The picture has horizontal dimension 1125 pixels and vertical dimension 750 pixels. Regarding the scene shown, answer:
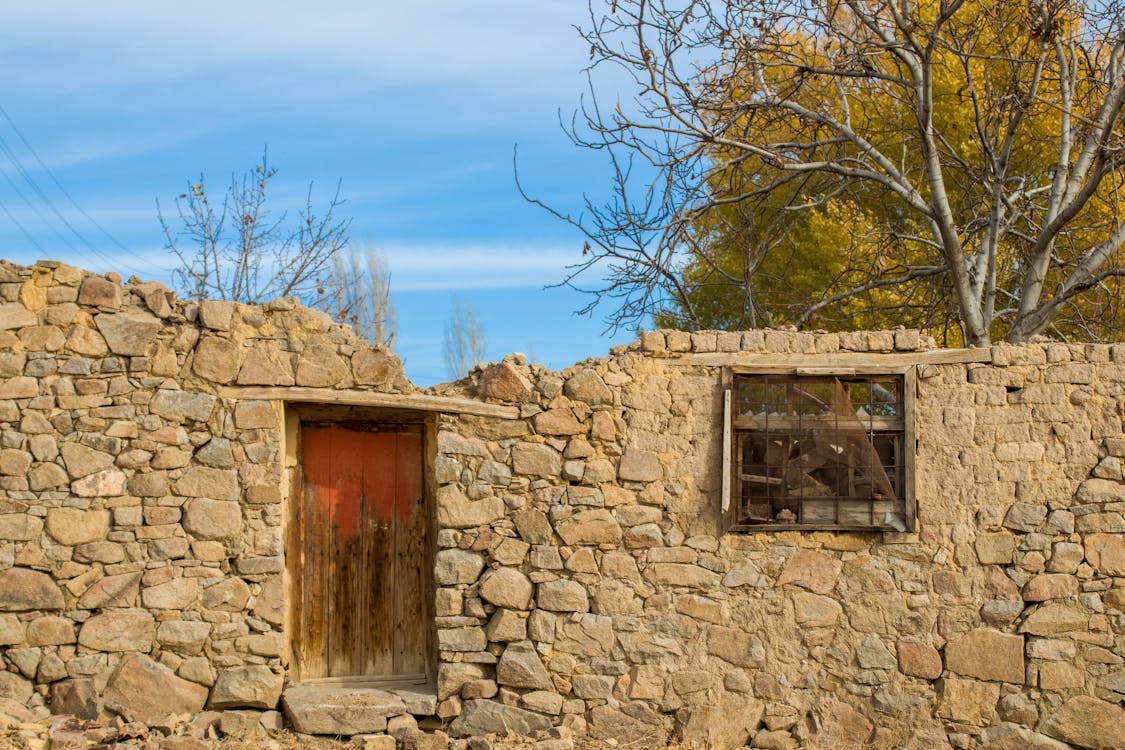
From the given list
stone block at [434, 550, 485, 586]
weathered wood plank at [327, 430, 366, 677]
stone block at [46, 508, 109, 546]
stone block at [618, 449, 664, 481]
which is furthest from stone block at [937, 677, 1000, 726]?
stone block at [46, 508, 109, 546]

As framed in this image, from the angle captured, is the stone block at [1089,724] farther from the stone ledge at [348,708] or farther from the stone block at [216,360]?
the stone block at [216,360]

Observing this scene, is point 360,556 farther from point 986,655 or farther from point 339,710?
point 986,655

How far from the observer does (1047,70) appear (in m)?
12.0

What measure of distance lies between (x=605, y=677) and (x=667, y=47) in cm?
560

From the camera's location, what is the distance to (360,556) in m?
7.46

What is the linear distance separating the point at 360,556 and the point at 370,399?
116cm

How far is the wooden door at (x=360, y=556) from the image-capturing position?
24.1ft

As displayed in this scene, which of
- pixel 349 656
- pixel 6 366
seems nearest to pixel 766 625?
pixel 349 656

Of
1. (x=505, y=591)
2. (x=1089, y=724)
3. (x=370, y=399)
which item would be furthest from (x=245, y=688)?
(x=1089, y=724)

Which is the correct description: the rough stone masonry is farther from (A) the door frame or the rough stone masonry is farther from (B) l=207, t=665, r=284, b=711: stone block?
(A) the door frame

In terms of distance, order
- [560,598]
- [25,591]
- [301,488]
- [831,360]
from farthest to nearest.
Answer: [301,488] < [831,360] < [560,598] < [25,591]

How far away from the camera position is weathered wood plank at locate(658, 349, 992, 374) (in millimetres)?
7125

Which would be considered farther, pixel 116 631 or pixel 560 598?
pixel 560 598

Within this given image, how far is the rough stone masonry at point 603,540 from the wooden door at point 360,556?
359 mm
